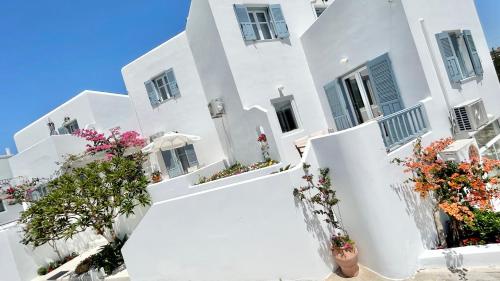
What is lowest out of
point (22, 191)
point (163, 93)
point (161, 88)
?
point (22, 191)

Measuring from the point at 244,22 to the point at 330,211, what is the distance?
9798 millimetres

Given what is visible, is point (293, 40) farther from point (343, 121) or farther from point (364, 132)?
point (364, 132)

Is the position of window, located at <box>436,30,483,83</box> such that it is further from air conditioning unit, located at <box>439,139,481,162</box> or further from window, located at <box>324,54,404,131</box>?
air conditioning unit, located at <box>439,139,481,162</box>

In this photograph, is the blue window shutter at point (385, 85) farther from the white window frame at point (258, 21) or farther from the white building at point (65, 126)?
the white building at point (65, 126)

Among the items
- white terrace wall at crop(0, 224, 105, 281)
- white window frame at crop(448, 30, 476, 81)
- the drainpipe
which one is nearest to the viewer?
the drainpipe

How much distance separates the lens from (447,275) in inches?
260

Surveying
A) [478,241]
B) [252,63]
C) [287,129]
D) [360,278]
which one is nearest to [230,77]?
[252,63]

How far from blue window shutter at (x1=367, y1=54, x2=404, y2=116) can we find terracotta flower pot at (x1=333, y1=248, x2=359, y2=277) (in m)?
5.88

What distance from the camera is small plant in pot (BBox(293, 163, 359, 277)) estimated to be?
7.24 meters

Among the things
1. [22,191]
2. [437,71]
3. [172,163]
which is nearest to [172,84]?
[172,163]

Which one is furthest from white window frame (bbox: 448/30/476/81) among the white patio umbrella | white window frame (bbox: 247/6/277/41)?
the white patio umbrella

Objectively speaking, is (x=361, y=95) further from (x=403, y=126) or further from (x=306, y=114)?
(x=403, y=126)

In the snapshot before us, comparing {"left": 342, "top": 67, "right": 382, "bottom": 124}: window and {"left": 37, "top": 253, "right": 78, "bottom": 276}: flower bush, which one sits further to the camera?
{"left": 37, "top": 253, "right": 78, "bottom": 276}: flower bush

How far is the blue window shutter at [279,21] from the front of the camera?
546 inches
